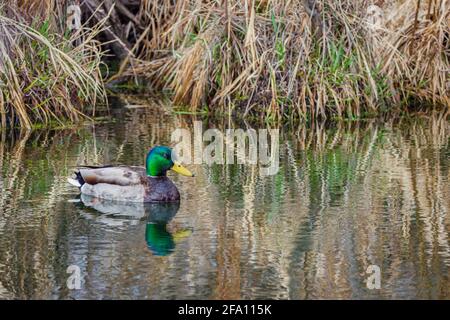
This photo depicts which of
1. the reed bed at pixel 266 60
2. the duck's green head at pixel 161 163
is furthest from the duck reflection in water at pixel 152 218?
the reed bed at pixel 266 60

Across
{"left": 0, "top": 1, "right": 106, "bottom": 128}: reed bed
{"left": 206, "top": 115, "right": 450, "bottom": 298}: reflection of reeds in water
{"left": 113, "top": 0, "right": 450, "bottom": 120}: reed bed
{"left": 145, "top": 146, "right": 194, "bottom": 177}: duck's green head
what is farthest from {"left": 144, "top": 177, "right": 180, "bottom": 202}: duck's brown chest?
{"left": 113, "top": 0, "right": 450, "bottom": 120}: reed bed

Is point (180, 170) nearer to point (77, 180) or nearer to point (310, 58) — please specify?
point (77, 180)

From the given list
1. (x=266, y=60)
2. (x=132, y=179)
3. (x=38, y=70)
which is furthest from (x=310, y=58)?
(x=132, y=179)

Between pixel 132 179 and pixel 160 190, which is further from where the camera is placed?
pixel 132 179

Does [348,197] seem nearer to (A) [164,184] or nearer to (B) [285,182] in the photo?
(B) [285,182]

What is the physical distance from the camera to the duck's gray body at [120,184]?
10367 millimetres

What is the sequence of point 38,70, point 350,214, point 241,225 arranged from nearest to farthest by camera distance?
point 241,225 → point 350,214 → point 38,70

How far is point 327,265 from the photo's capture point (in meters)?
8.20

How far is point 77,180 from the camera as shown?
10.6m

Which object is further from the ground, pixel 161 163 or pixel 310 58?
pixel 310 58

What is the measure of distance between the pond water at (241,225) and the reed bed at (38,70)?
1.34ft

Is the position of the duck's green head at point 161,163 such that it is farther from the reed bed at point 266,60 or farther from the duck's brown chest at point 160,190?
the reed bed at point 266,60

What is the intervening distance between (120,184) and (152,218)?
0.77 metres
